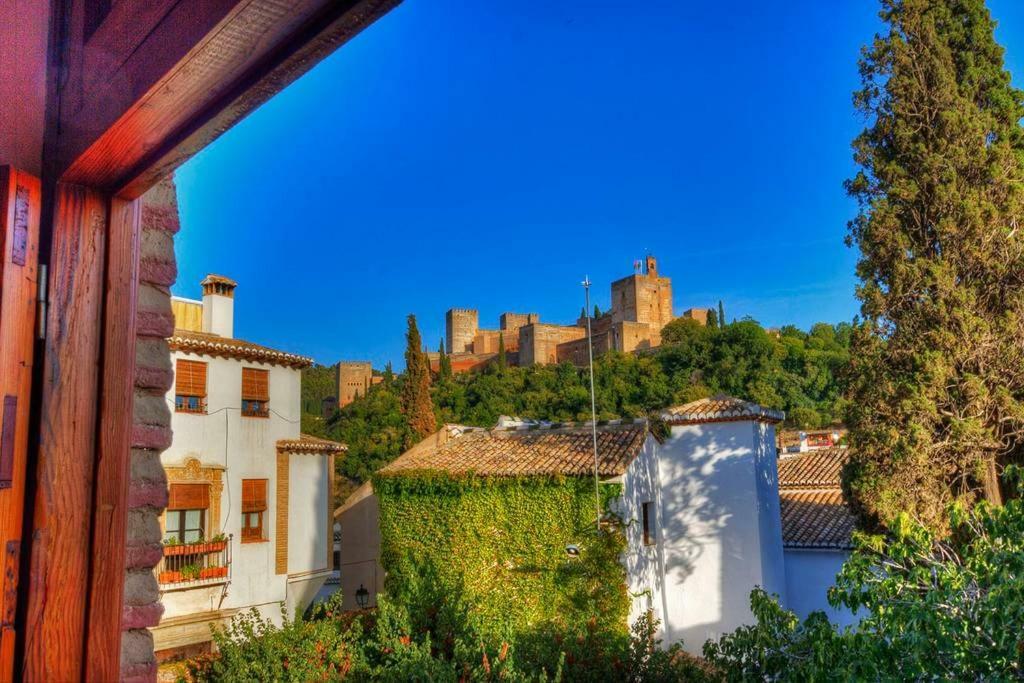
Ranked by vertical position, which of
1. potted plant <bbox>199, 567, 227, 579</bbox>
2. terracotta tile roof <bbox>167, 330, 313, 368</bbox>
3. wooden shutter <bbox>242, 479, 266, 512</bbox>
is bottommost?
potted plant <bbox>199, 567, 227, 579</bbox>

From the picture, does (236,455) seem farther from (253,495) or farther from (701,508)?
(701,508)

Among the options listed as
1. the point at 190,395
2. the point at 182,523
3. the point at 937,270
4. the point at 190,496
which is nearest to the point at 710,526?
the point at 937,270

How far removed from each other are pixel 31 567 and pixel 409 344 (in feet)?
102

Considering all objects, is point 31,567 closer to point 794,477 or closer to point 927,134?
point 927,134

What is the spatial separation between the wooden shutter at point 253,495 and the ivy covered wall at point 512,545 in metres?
2.29

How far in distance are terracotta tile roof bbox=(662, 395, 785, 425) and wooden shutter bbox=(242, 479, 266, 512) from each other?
25.7 ft

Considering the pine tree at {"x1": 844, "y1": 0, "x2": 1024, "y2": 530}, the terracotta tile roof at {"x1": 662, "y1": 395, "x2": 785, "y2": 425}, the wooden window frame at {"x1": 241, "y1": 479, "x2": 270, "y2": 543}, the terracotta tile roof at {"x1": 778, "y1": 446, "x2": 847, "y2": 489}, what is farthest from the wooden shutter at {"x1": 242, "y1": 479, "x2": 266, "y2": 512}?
the terracotta tile roof at {"x1": 778, "y1": 446, "x2": 847, "y2": 489}

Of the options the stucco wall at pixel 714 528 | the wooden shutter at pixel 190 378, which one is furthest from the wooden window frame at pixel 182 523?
the stucco wall at pixel 714 528

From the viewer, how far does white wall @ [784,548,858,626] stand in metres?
A: 14.3

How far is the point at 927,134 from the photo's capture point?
10.4 m

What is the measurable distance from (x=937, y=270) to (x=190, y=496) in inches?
477

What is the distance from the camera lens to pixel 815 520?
50.5ft

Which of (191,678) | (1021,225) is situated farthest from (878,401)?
(191,678)

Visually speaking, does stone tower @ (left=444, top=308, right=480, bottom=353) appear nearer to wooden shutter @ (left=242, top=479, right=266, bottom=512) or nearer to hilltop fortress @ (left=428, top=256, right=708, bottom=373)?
hilltop fortress @ (left=428, top=256, right=708, bottom=373)
